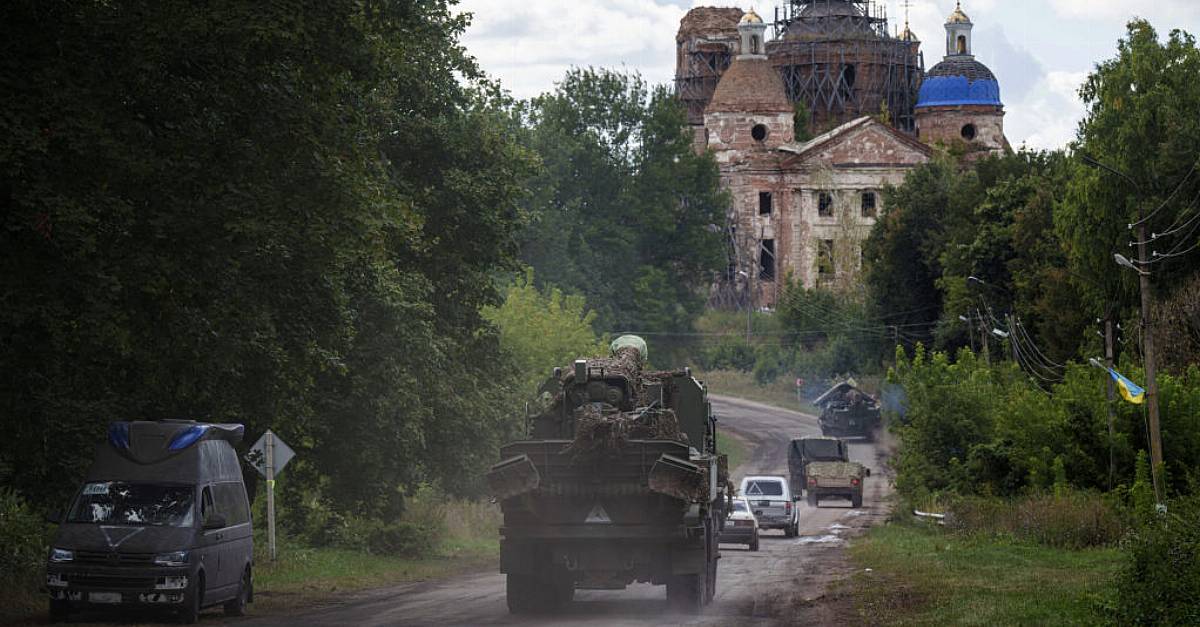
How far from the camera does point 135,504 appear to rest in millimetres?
21156

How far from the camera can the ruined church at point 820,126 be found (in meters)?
114

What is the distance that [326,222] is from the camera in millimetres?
22031

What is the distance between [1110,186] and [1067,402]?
13951mm

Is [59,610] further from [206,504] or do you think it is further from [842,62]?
[842,62]

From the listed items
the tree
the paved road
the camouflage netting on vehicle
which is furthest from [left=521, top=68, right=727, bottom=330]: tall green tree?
the camouflage netting on vehicle

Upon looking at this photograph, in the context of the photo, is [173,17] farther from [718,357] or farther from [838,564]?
[718,357]

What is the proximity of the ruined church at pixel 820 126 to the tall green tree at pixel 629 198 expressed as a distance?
4692mm

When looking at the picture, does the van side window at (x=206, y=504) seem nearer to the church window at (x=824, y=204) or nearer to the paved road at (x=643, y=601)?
the paved road at (x=643, y=601)

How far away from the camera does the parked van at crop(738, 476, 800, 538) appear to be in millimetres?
46125

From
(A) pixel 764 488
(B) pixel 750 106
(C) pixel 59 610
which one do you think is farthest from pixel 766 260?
(C) pixel 59 610

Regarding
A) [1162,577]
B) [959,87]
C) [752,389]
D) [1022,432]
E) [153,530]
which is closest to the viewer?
[1162,577]

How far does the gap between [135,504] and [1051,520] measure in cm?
1964

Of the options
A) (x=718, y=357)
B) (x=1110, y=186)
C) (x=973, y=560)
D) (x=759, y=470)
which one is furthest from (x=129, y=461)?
(x=718, y=357)

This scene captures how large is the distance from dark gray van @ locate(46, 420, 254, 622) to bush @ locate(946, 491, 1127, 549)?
682 inches
